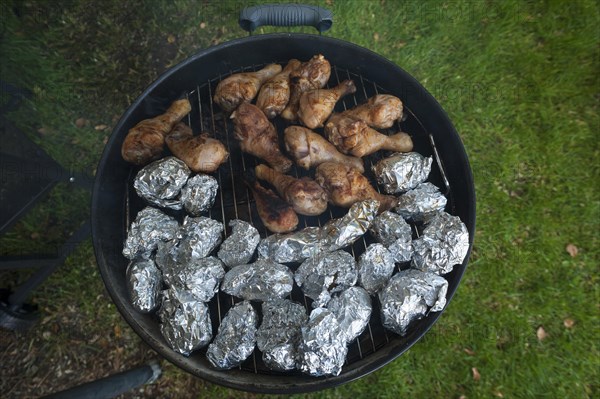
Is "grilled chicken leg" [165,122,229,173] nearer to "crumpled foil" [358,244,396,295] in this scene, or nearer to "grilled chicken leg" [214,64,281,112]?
"grilled chicken leg" [214,64,281,112]

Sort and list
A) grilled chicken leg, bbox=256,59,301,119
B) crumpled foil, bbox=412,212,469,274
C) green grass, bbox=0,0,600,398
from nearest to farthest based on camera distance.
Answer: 1. crumpled foil, bbox=412,212,469,274
2. grilled chicken leg, bbox=256,59,301,119
3. green grass, bbox=0,0,600,398

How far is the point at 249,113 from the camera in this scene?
7.65 ft

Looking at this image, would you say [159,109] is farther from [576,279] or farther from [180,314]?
[576,279]

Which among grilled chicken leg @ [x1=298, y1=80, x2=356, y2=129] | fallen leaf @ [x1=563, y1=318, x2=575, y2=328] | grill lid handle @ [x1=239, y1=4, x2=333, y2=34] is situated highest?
grill lid handle @ [x1=239, y1=4, x2=333, y2=34]

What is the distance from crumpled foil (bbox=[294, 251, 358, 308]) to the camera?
2002 mm

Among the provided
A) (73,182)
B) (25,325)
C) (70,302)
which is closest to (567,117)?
(73,182)

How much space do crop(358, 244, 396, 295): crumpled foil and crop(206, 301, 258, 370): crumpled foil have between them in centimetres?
57

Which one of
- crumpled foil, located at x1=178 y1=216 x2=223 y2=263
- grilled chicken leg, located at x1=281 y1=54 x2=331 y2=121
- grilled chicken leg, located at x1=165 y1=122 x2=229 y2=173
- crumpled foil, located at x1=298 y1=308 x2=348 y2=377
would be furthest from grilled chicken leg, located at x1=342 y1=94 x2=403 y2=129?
crumpled foil, located at x1=298 y1=308 x2=348 y2=377

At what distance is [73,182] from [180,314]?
151 centimetres

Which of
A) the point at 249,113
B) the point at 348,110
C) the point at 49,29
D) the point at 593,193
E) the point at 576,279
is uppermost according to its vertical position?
the point at 49,29

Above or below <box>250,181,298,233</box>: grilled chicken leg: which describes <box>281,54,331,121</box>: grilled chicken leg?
above

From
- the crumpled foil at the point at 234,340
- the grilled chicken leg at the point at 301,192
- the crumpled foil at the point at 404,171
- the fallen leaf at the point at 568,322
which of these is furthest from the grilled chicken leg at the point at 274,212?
the fallen leaf at the point at 568,322

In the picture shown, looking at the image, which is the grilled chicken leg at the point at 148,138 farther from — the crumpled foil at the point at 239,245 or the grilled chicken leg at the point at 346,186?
the grilled chicken leg at the point at 346,186

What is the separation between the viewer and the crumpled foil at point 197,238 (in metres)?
2.07
